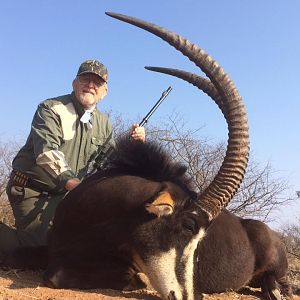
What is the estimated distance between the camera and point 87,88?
5.76 m

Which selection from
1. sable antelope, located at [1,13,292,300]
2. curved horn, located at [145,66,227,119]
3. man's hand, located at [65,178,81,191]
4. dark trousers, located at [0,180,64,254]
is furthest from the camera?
dark trousers, located at [0,180,64,254]

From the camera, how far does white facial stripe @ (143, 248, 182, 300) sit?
3787mm

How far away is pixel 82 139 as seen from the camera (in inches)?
229

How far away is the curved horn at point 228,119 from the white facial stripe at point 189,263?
1.08 ft

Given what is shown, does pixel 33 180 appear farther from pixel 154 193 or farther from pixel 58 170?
pixel 154 193

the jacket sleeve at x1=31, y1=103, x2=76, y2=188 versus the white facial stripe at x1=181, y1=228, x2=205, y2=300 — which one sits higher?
the jacket sleeve at x1=31, y1=103, x2=76, y2=188

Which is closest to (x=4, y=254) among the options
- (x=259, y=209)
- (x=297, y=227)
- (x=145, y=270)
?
(x=145, y=270)

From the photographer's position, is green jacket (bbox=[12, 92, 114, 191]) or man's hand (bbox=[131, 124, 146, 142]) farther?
man's hand (bbox=[131, 124, 146, 142])

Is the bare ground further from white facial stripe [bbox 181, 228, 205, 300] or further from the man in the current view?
the man

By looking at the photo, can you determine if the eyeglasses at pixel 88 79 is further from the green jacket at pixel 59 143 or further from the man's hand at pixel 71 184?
the man's hand at pixel 71 184

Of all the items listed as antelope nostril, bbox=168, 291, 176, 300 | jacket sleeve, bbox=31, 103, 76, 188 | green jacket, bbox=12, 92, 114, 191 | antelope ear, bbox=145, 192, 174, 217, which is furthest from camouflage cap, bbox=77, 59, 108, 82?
antelope nostril, bbox=168, 291, 176, 300

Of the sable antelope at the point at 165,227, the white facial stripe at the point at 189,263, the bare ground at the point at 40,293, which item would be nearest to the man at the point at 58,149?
the sable antelope at the point at 165,227

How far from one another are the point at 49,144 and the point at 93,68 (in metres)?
1.07

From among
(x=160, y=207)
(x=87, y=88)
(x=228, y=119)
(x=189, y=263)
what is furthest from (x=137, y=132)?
(x=189, y=263)
